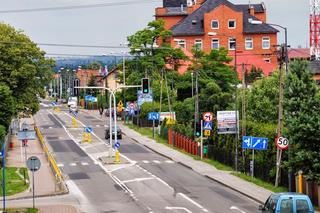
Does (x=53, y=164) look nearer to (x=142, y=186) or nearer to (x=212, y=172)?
(x=212, y=172)

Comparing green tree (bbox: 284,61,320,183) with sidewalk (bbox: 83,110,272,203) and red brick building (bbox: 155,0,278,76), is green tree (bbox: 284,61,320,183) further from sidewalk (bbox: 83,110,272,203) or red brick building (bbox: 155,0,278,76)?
red brick building (bbox: 155,0,278,76)

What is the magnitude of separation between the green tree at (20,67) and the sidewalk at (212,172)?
42.0ft

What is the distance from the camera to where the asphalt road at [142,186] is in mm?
34019

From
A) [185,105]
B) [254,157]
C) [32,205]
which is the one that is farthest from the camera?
[185,105]

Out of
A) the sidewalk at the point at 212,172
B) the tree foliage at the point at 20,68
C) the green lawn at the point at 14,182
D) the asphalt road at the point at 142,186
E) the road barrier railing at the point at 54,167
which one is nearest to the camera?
the asphalt road at the point at 142,186

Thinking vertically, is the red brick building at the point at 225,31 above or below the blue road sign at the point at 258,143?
above

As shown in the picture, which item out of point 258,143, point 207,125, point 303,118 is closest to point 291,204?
point 303,118

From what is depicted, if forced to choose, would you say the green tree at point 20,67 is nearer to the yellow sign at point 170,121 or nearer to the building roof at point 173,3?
the yellow sign at point 170,121

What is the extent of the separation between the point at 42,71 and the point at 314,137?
5684cm

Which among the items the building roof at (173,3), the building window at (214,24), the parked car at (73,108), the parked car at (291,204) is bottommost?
the parked car at (291,204)

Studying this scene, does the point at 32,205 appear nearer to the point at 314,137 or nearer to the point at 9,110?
the point at 314,137

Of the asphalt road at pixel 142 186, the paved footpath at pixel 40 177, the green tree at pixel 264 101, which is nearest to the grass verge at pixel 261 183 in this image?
the asphalt road at pixel 142 186

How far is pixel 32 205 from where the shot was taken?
3412cm

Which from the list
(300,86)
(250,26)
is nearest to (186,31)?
(250,26)
